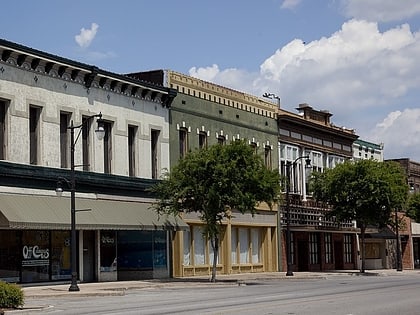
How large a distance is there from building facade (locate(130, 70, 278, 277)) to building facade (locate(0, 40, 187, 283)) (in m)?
1.36

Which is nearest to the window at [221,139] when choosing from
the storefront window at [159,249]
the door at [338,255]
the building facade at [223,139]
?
the building facade at [223,139]

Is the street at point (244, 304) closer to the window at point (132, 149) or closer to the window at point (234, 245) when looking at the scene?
the window at point (132, 149)

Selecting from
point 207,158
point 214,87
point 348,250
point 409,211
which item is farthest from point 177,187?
point 409,211

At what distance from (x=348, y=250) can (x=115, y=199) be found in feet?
95.4

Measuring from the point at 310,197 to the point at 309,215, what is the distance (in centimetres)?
161

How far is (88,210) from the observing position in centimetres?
3622

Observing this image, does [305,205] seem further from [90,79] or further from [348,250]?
[90,79]

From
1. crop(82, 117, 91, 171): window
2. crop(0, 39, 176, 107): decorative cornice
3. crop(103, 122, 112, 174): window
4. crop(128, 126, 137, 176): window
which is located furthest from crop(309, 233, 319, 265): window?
crop(82, 117, 91, 171): window

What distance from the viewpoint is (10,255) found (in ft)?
111

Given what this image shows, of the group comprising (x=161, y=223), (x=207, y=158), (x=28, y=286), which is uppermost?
(x=207, y=158)

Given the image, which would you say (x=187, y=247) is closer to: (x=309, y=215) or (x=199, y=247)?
(x=199, y=247)

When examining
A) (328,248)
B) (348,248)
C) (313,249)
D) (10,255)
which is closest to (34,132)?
(10,255)

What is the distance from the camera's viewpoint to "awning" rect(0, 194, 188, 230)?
32.3 m

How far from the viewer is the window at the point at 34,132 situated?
35281 millimetres
